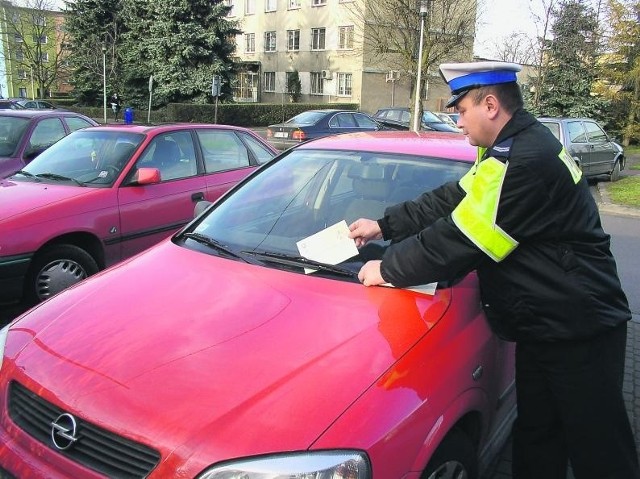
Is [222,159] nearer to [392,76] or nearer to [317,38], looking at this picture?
[392,76]

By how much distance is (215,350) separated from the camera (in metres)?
1.93

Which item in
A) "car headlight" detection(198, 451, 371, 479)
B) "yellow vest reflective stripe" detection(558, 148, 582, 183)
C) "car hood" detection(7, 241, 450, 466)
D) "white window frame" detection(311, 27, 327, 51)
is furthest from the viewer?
"white window frame" detection(311, 27, 327, 51)

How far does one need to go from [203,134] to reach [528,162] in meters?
4.86

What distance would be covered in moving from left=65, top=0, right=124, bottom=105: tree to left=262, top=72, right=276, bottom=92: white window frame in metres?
14.9

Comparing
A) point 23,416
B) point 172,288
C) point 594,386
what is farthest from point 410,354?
point 23,416

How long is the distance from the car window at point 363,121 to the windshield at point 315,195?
12323 millimetres

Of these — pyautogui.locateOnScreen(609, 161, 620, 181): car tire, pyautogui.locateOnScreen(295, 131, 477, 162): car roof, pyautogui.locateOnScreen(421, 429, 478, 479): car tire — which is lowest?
pyautogui.locateOnScreen(609, 161, 620, 181): car tire

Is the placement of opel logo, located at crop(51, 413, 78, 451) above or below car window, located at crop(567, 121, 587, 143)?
below

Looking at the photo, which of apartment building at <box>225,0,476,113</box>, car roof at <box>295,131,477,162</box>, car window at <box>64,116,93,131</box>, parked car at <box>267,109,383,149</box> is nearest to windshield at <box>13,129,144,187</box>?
car window at <box>64,116,93,131</box>

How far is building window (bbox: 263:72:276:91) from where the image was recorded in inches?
1813

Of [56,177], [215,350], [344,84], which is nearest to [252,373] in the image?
[215,350]

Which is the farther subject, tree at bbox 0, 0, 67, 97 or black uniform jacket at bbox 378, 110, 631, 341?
tree at bbox 0, 0, 67, 97

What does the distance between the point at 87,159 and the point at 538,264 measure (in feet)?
15.8

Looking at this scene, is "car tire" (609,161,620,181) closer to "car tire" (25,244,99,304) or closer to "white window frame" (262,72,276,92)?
"car tire" (25,244,99,304)
